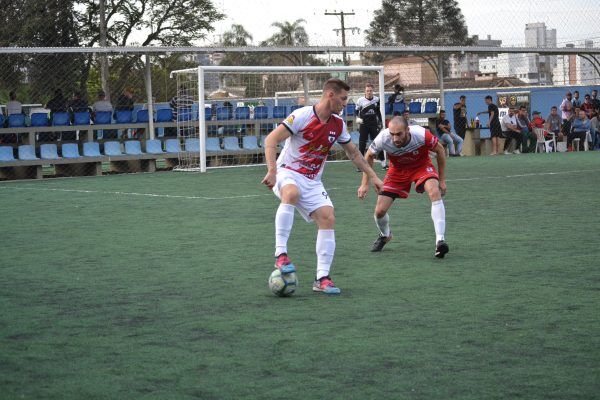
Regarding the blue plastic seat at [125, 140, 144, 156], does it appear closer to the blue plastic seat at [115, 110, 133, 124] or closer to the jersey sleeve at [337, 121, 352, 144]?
the blue plastic seat at [115, 110, 133, 124]

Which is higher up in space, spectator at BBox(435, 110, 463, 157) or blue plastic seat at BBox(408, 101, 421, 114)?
blue plastic seat at BBox(408, 101, 421, 114)

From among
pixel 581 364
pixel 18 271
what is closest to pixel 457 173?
pixel 18 271

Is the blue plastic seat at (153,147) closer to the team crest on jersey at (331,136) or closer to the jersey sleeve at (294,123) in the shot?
the team crest on jersey at (331,136)

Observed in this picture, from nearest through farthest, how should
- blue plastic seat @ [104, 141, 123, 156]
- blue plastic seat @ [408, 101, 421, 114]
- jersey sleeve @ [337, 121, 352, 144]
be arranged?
1. jersey sleeve @ [337, 121, 352, 144]
2. blue plastic seat @ [104, 141, 123, 156]
3. blue plastic seat @ [408, 101, 421, 114]

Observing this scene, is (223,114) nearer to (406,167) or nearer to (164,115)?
(164,115)

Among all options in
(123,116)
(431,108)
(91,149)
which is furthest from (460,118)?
(91,149)

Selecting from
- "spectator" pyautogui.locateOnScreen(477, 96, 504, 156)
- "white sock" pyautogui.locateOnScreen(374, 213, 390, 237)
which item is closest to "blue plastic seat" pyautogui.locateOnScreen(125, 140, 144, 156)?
"spectator" pyautogui.locateOnScreen(477, 96, 504, 156)

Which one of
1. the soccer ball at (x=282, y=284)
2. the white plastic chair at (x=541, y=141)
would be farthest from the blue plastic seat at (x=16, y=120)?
the soccer ball at (x=282, y=284)

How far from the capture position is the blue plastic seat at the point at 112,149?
26.7 m

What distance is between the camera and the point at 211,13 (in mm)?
47344

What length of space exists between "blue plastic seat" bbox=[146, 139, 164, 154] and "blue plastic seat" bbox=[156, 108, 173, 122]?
105 cm

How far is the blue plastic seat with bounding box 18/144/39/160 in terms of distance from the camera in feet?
82.2

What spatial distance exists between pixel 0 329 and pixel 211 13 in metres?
42.0

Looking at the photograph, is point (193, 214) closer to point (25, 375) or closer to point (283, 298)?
point (283, 298)
